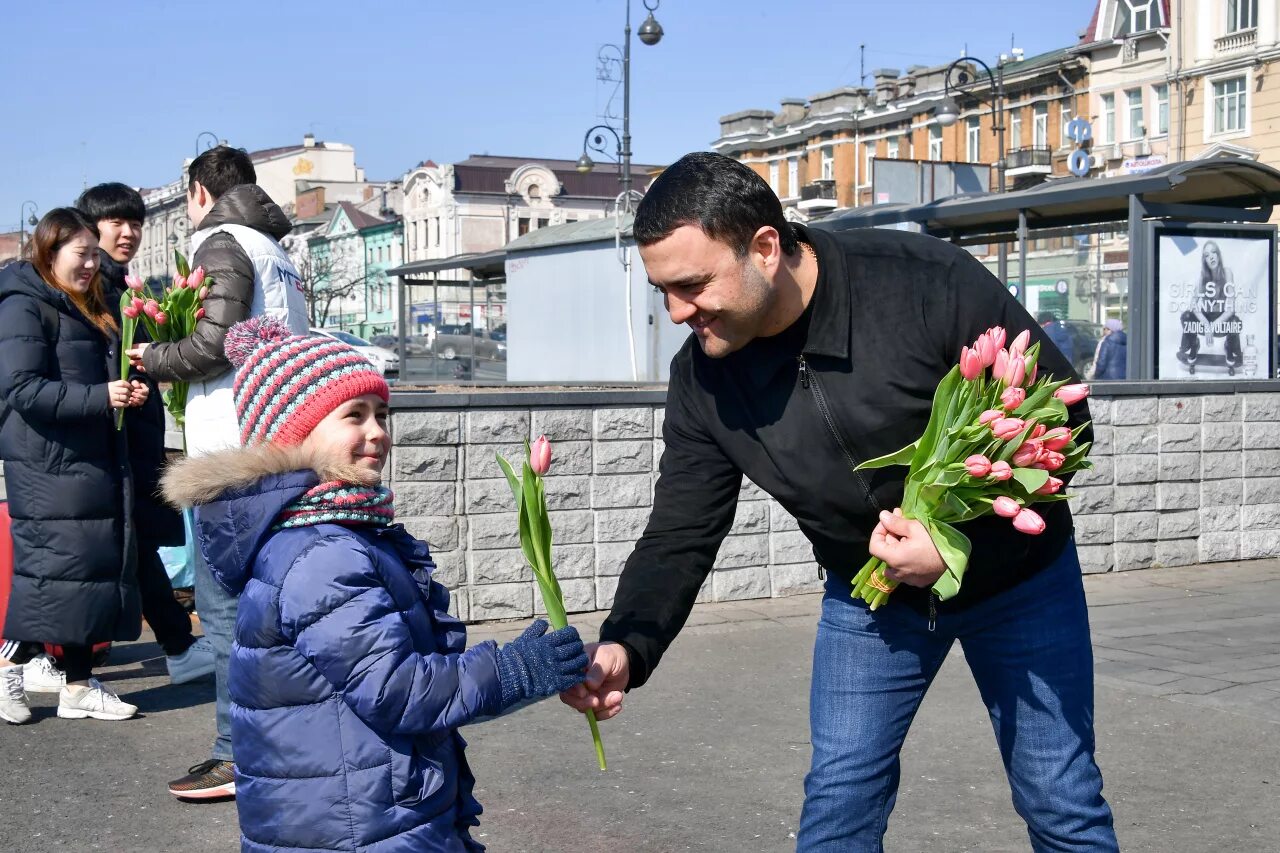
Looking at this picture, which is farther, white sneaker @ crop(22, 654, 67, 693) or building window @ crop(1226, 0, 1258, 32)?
building window @ crop(1226, 0, 1258, 32)

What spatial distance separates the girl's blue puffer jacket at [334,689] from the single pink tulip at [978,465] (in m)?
0.98

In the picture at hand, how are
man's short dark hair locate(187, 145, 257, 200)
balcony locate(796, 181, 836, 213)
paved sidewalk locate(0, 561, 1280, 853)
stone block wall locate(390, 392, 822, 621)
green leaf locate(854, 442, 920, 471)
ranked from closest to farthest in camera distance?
green leaf locate(854, 442, 920, 471), paved sidewalk locate(0, 561, 1280, 853), man's short dark hair locate(187, 145, 257, 200), stone block wall locate(390, 392, 822, 621), balcony locate(796, 181, 836, 213)

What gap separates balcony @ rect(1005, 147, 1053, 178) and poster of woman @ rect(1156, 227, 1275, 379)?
48.2 meters

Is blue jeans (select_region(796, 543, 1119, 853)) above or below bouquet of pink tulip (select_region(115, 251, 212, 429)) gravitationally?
below

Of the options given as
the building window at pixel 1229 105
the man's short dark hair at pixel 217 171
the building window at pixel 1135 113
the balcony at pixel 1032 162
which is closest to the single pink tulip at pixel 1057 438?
the man's short dark hair at pixel 217 171

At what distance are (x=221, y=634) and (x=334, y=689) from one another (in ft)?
8.45

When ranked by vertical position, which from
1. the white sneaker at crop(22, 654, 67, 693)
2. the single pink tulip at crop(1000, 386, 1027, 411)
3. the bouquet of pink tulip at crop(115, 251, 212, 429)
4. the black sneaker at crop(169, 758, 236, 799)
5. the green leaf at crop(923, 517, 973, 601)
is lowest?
the black sneaker at crop(169, 758, 236, 799)

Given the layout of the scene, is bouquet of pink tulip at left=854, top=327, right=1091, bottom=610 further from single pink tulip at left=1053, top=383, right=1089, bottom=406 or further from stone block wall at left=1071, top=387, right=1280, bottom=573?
stone block wall at left=1071, top=387, right=1280, bottom=573

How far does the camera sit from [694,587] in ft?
11.4

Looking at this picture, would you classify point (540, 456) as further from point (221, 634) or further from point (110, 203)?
point (110, 203)

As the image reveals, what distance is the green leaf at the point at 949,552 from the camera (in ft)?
9.24

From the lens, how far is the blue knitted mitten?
9.09ft

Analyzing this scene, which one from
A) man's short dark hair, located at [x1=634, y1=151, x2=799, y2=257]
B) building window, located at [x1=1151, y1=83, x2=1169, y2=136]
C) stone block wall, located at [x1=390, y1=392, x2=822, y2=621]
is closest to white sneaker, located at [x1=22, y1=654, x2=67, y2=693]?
stone block wall, located at [x1=390, y1=392, x2=822, y2=621]

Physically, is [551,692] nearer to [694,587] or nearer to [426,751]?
[426,751]
